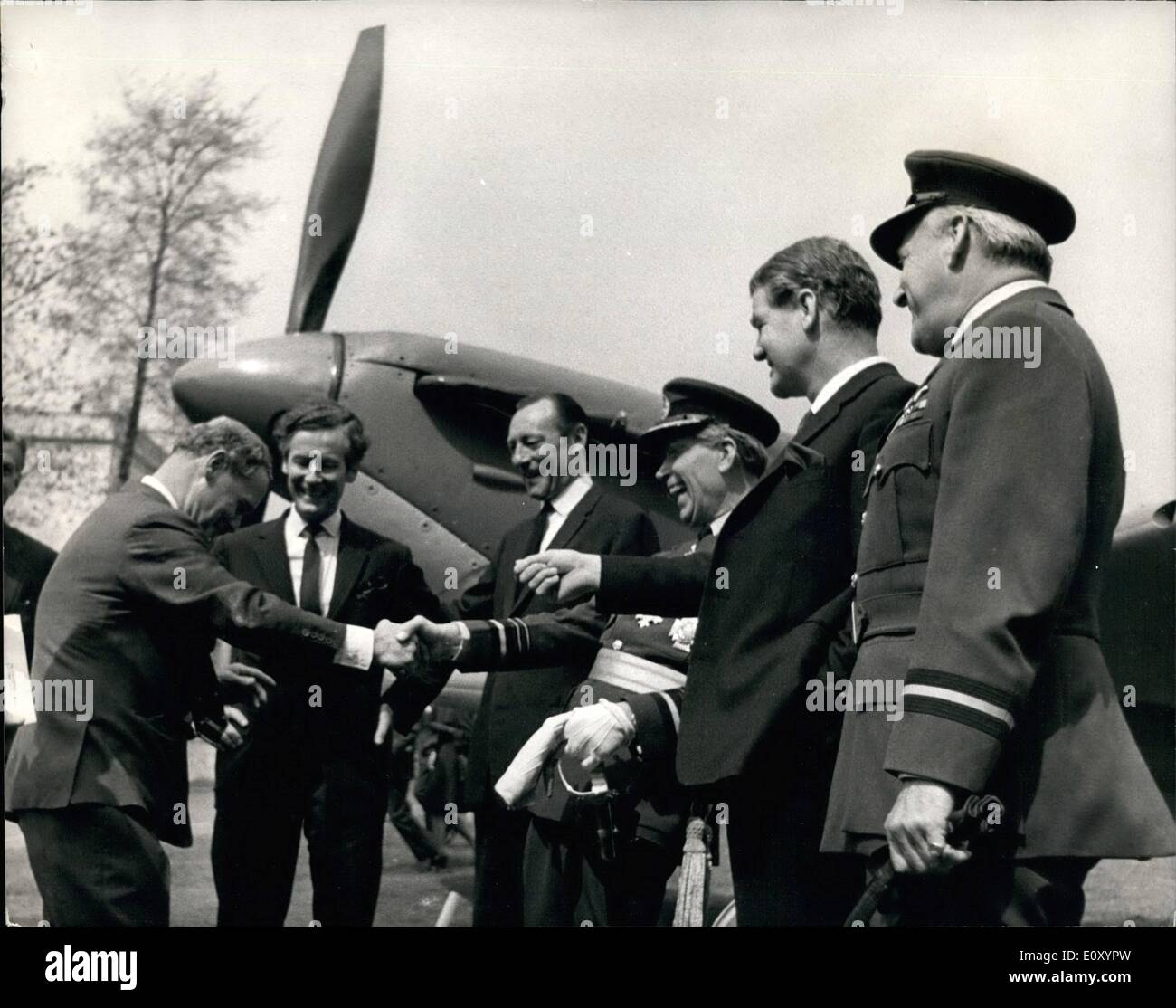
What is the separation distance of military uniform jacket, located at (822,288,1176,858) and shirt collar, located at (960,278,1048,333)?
2 cm

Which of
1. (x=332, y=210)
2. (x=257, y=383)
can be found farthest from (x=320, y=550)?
(x=332, y=210)

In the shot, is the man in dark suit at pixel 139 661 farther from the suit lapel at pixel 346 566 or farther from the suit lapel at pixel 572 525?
the suit lapel at pixel 572 525

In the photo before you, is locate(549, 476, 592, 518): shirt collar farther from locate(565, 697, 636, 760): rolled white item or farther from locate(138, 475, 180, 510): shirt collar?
locate(138, 475, 180, 510): shirt collar

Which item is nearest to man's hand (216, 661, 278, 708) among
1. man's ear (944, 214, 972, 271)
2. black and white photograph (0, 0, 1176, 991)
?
black and white photograph (0, 0, 1176, 991)

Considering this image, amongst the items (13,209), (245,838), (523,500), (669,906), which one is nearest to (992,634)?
(245,838)

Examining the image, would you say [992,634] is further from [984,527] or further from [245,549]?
[245,549]

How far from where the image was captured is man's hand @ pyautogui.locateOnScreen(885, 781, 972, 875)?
243 cm

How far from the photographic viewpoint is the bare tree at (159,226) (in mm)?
6160

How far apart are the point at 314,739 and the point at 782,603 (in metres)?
1.68

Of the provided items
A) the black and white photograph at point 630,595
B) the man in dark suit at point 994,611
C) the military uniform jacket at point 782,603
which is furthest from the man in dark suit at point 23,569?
the man in dark suit at point 994,611

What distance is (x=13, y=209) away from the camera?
5.70 metres

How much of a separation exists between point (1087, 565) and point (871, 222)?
2556 mm

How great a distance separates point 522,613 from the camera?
14.8 ft

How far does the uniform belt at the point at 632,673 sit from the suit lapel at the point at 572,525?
0.40 metres
